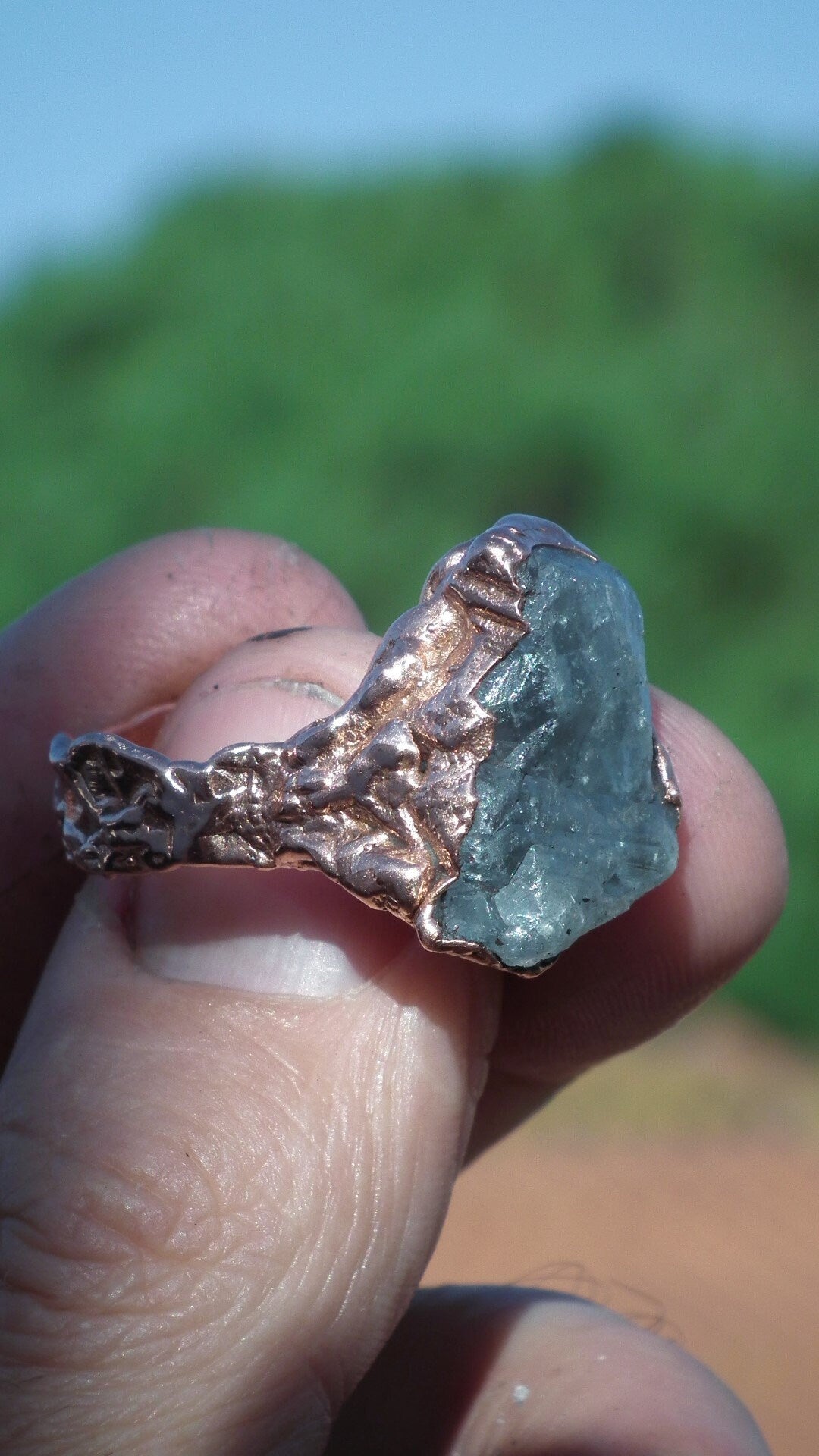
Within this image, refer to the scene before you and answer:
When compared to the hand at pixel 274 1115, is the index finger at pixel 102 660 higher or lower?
higher

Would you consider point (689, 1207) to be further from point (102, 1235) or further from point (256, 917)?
point (102, 1235)

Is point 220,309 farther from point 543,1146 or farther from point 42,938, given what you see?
point 42,938

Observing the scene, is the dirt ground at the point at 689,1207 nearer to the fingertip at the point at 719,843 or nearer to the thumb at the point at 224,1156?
the fingertip at the point at 719,843

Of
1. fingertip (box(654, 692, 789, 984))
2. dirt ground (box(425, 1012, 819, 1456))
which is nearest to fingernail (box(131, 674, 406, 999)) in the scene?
fingertip (box(654, 692, 789, 984))

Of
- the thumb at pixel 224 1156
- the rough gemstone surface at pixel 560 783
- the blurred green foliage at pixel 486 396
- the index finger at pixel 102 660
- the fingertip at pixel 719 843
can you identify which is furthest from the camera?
the blurred green foliage at pixel 486 396

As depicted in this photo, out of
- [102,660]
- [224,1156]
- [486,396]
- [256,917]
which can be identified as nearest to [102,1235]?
[224,1156]

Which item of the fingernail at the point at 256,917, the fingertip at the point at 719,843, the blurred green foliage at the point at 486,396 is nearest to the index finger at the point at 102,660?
the fingernail at the point at 256,917

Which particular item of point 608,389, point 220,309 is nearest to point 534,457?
point 608,389
